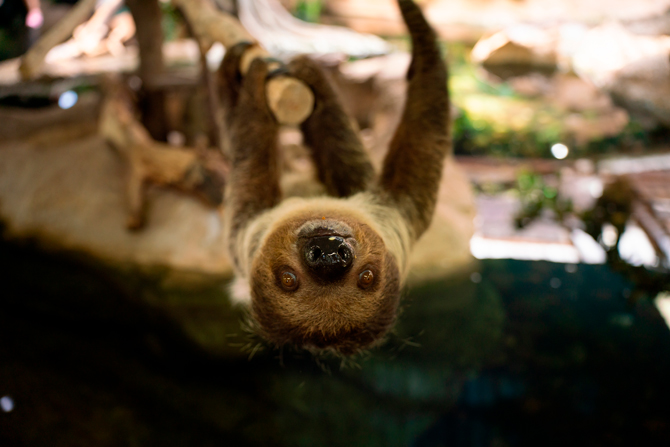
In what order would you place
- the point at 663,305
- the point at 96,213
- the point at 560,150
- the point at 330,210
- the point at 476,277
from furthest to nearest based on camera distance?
the point at 560,150
the point at 96,213
the point at 476,277
the point at 663,305
the point at 330,210

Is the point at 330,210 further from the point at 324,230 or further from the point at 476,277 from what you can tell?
the point at 476,277

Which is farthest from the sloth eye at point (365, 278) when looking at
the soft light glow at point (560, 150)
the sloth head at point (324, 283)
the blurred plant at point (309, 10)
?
the blurred plant at point (309, 10)

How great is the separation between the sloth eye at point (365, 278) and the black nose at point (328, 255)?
0.40ft

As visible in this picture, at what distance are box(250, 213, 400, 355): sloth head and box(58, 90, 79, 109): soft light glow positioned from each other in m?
6.50

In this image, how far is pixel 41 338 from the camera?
3.73m

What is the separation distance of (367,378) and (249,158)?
98.2 inches

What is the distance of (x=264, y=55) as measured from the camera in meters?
2.36

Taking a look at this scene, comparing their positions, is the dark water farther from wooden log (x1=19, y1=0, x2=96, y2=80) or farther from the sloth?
wooden log (x1=19, y1=0, x2=96, y2=80)

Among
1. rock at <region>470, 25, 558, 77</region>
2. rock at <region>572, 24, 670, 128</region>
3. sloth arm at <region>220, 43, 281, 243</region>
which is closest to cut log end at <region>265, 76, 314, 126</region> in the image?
sloth arm at <region>220, 43, 281, 243</region>

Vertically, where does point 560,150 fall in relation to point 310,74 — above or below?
below

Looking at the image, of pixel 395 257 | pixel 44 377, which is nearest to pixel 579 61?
pixel 395 257

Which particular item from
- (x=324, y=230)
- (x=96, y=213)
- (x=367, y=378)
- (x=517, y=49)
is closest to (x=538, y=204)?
(x=367, y=378)

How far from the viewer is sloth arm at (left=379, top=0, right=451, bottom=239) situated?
2502 millimetres

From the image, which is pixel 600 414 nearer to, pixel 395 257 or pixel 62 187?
pixel 395 257
